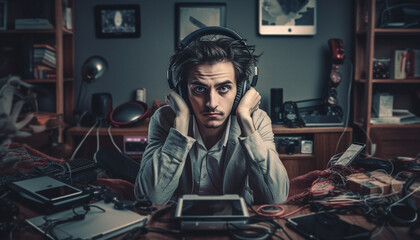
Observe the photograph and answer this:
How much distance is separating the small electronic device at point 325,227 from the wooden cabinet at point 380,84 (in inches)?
73.6

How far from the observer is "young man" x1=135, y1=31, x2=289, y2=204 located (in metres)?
1.22

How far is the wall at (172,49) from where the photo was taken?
109 inches

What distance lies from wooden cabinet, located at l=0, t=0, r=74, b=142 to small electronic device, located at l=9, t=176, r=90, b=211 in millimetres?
1468

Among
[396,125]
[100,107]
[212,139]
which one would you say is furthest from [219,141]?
[396,125]

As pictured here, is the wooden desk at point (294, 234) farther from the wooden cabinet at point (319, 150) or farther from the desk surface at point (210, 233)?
the wooden cabinet at point (319, 150)

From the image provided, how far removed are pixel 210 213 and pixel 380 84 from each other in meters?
2.49

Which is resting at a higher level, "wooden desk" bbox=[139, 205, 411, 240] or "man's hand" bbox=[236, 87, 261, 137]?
"man's hand" bbox=[236, 87, 261, 137]

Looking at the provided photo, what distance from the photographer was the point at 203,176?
1393 mm

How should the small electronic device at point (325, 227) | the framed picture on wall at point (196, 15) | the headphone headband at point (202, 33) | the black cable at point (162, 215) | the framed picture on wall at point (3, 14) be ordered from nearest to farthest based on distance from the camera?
1. the small electronic device at point (325, 227)
2. the black cable at point (162, 215)
3. the headphone headband at point (202, 33)
4. the framed picture on wall at point (3, 14)
5. the framed picture on wall at point (196, 15)

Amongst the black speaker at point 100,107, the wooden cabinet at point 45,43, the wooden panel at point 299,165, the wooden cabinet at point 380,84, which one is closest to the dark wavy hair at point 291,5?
the wooden cabinet at point 380,84

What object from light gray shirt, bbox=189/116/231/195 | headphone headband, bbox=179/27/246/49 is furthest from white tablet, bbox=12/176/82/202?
headphone headband, bbox=179/27/246/49

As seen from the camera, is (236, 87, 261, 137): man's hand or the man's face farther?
the man's face

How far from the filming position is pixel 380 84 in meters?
2.81

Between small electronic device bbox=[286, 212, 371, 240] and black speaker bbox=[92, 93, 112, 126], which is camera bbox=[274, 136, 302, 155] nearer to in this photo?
black speaker bbox=[92, 93, 112, 126]
